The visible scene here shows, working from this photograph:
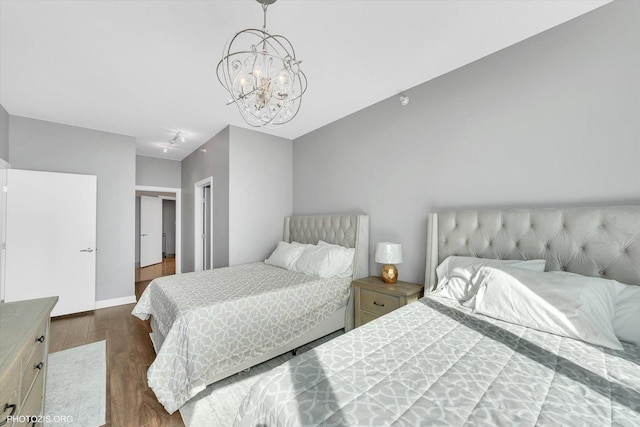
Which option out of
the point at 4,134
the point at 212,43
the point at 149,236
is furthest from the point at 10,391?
the point at 149,236

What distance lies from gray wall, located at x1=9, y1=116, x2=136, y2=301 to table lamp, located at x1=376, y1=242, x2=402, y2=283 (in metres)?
3.98

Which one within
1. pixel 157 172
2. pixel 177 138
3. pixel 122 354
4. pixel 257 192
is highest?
pixel 177 138

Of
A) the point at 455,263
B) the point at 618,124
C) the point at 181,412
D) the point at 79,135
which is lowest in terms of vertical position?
the point at 181,412

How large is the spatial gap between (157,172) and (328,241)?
13.9 ft

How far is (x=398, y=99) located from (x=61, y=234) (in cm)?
468

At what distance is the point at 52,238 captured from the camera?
3.39 metres

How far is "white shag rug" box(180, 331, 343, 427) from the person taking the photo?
5.45ft

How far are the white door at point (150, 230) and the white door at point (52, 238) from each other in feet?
11.6

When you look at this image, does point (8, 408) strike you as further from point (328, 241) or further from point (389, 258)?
point (328, 241)

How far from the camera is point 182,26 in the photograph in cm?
181

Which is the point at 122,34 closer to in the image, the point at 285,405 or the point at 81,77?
the point at 81,77

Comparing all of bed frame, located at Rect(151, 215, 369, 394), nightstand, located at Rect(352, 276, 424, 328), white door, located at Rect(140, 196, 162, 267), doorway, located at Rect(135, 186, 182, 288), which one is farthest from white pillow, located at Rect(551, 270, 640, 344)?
white door, located at Rect(140, 196, 162, 267)

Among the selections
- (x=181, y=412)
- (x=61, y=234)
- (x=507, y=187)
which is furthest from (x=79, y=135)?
(x=507, y=187)

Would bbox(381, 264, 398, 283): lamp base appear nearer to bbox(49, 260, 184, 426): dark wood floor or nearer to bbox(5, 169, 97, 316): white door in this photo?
bbox(49, 260, 184, 426): dark wood floor
